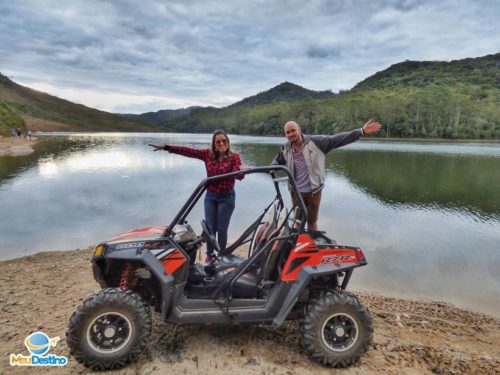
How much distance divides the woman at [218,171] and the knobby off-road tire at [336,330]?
1984 millimetres

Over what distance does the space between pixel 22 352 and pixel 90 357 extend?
84 centimetres

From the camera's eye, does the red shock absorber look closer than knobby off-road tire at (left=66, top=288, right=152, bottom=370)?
No

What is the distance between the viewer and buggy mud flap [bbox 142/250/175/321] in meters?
2.91

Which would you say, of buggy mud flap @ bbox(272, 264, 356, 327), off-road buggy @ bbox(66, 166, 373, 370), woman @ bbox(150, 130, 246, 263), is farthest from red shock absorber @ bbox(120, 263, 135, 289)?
woman @ bbox(150, 130, 246, 263)

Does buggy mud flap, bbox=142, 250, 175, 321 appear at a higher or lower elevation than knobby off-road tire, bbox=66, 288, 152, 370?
higher

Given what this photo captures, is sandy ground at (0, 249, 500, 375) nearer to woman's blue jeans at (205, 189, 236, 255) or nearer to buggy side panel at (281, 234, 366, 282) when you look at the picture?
buggy side panel at (281, 234, 366, 282)

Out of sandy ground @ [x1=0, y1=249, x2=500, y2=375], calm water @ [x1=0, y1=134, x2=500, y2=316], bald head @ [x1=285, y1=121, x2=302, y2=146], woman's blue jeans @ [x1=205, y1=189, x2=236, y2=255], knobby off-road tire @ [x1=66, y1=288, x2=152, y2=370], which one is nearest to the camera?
knobby off-road tire @ [x1=66, y1=288, x2=152, y2=370]

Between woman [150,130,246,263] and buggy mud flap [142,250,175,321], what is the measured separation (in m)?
1.66

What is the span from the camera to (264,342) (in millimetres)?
3367

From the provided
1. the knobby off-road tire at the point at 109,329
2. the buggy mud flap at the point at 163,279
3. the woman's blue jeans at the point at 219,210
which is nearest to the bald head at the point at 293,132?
the woman's blue jeans at the point at 219,210

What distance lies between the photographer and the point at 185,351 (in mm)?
3186

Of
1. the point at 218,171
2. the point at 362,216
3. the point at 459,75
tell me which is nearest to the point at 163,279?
the point at 218,171

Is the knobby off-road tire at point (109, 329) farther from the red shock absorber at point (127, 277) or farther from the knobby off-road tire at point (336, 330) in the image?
the knobby off-road tire at point (336, 330)

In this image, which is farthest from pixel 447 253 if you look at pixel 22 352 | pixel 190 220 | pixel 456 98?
pixel 456 98
